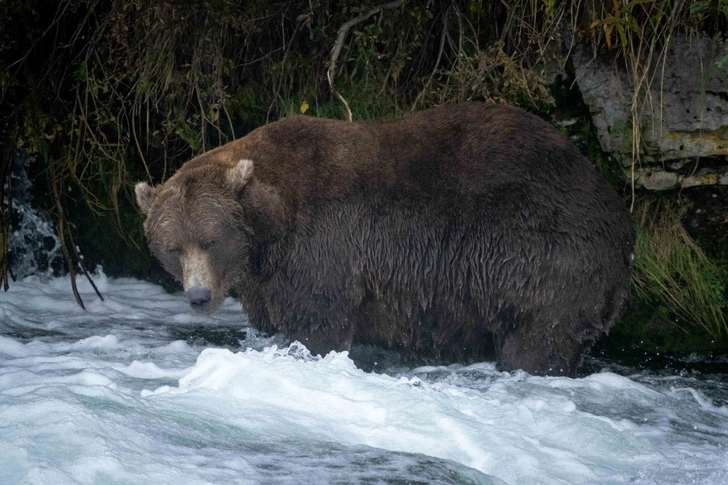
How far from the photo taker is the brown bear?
610 centimetres

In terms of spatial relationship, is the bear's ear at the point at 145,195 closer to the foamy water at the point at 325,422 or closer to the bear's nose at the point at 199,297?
the bear's nose at the point at 199,297

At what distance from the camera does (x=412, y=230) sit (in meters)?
6.32

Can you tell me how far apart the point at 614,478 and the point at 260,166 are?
114 inches

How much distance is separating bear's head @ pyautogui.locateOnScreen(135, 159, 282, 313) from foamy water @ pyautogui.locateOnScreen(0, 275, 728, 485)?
1.77 ft

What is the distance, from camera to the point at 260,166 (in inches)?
247

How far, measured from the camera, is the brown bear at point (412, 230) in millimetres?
6102

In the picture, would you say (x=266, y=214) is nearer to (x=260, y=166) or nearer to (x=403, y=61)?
(x=260, y=166)

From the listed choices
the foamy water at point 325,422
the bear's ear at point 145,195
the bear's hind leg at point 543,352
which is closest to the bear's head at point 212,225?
the bear's ear at point 145,195

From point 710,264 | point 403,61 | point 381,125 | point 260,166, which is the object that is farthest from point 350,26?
point 710,264

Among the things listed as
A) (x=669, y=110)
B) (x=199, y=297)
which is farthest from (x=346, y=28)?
(x=199, y=297)

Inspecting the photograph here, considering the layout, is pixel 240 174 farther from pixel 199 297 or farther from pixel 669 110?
pixel 669 110

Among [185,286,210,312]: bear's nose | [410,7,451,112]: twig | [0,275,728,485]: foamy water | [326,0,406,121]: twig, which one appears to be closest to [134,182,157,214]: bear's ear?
[185,286,210,312]: bear's nose

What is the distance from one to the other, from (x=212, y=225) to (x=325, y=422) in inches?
67.2

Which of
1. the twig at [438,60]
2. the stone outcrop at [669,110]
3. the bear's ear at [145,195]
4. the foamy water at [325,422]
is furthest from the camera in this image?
the twig at [438,60]
